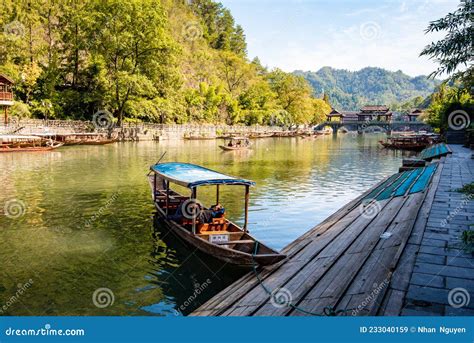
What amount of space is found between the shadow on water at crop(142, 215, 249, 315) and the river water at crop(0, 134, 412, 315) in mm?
28

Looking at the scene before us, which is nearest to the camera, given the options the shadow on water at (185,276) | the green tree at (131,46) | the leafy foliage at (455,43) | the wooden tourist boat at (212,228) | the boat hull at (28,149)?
the leafy foliage at (455,43)

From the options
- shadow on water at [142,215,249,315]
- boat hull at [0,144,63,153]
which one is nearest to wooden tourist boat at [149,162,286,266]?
shadow on water at [142,215,249,315]

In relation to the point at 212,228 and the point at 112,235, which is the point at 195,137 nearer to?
the point at 112,235

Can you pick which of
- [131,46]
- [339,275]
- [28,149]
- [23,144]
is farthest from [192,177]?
[131,46]

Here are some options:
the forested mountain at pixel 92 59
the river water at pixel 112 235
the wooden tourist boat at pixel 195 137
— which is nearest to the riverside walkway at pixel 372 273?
the river water at pixel 112 235

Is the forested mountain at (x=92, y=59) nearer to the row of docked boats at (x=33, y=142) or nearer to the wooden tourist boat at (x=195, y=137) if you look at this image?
the wooden tourist boat at (x=195, y=137)

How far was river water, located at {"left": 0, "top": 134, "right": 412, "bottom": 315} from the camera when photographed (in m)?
10.0

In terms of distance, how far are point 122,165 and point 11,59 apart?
39438 millimetres

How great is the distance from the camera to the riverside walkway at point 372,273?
688 cm

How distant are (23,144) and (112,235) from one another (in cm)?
3531

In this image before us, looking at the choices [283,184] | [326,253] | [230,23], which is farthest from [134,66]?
[230,23]

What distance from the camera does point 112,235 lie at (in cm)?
1513

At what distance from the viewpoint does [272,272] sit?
10078mm

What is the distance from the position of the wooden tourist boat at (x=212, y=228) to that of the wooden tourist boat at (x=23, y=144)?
110ft
